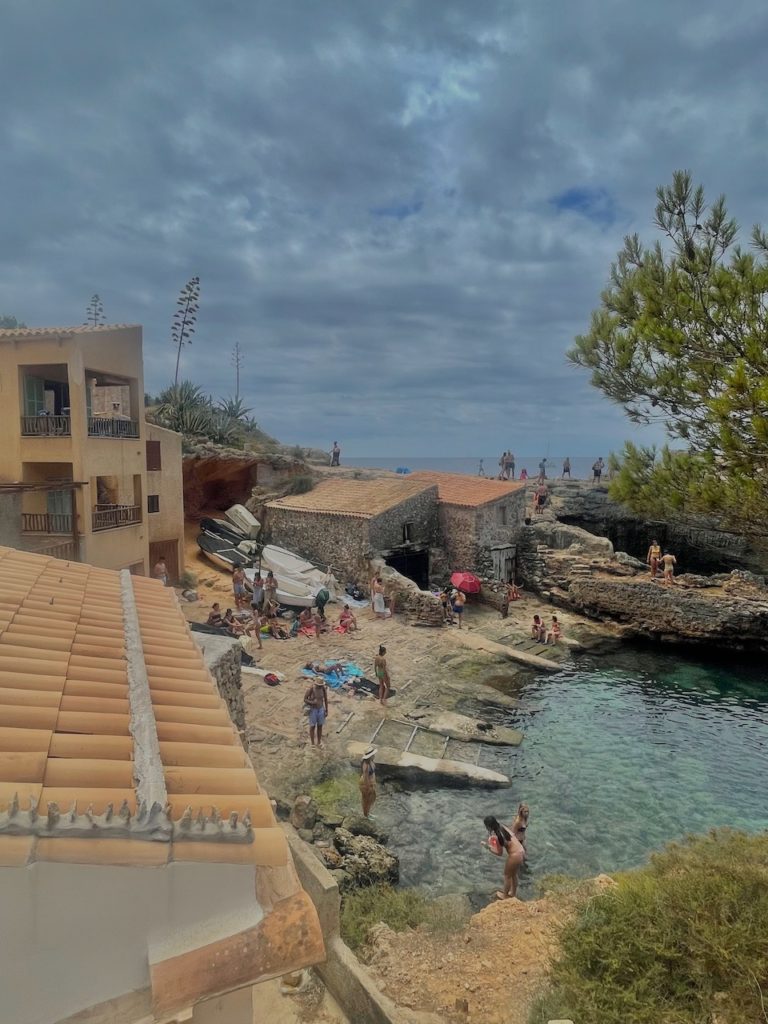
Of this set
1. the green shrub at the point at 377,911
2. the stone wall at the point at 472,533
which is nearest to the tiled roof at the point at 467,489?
the stone wall at the point at 472,533

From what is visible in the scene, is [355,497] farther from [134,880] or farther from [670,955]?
[134,880]

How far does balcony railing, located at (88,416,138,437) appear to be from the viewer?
59.5 ft

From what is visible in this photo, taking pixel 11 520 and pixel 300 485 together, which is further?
pixel 300 485

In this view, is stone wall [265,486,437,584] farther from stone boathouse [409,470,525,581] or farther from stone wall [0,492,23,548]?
stone wall [0,492,23,548]

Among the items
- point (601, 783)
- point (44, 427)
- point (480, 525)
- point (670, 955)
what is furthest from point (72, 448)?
point (670, 955)

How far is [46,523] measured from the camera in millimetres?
17391

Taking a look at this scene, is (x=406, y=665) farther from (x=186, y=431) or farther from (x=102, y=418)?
(x=186, y=431)

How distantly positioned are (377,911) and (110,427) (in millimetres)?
15746

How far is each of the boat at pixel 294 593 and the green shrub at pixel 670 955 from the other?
52.8ft

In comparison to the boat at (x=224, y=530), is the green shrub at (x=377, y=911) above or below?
below

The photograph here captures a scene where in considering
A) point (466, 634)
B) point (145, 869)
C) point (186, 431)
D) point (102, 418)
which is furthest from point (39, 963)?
point (186, 431)

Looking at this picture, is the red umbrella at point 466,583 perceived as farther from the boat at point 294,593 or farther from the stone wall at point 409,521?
the boat at point 294,593

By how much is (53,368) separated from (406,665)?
45.4ft

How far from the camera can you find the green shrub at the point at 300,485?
30.3 metres
